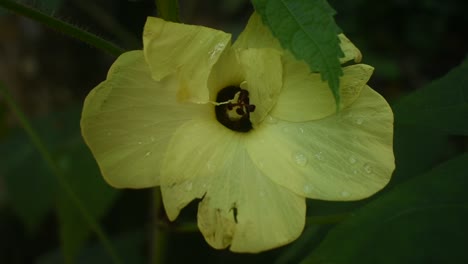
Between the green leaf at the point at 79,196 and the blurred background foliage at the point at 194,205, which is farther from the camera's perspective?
the green leaf at the point at 79,196

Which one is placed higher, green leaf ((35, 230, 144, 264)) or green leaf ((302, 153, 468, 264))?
green leaf ((302, 153, 468, 264))

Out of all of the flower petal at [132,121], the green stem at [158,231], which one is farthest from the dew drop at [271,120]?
the green stem at [158,231]

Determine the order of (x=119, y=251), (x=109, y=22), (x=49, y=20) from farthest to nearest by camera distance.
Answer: (x=109, y=22) → (x=119, y=251) → (x=49, y=20)

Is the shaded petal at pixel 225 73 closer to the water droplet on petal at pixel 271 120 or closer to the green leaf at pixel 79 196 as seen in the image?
the water droplet on petal at pixel 271 120

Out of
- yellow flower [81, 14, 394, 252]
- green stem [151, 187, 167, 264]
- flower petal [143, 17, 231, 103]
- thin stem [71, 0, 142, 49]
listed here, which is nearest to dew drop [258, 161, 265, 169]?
yellow flower [81, 14, 394, 252]

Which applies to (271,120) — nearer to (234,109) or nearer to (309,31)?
(234,109)

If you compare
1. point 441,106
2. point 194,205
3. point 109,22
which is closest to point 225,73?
point 441,106

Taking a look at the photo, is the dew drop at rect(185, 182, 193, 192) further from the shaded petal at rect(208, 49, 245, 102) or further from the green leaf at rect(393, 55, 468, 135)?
the green leaf at rect(393, 55, 468, 135)
